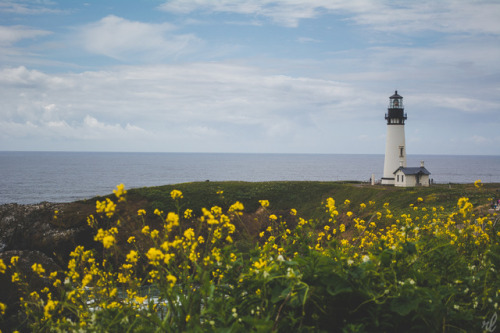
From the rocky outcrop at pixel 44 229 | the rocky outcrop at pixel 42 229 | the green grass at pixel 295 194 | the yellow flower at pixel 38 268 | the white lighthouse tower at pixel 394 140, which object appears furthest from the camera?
the white lighthouse tower at pixel 394 140

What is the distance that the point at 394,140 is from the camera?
5684 cm

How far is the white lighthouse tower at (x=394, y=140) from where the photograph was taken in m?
55.8

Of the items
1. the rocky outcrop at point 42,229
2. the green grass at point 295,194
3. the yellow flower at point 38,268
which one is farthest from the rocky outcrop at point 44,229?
the yellow flower at point 38,268

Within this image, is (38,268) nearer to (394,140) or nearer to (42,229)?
(42,229)

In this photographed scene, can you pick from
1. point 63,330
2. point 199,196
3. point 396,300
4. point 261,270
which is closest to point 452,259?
point 396,300

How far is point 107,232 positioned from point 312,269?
261 cm

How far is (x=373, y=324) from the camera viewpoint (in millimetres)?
4336

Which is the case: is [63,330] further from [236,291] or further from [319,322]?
[319,322]

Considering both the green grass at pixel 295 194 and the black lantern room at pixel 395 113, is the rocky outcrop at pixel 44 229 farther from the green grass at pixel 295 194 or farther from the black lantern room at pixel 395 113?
the black lantern room at pixel 395 113

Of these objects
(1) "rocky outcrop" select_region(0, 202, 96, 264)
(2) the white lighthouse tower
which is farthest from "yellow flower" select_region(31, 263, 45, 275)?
(2) the white lighthouse tower

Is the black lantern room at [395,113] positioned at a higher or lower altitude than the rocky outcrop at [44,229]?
higher

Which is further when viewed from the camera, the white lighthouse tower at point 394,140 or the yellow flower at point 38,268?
the white lighthouse tower at point 394,140

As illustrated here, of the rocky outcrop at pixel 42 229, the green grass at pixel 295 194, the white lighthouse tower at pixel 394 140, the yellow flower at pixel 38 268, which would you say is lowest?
the rocky outcrop at pixel 42 229

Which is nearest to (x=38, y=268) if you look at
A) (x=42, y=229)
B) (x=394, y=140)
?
(x=42, y=229)
